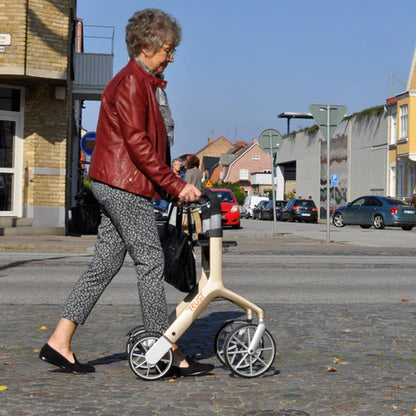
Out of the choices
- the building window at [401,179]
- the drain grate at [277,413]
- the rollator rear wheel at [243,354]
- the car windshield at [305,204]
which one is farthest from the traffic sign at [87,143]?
the building window at [401,179]

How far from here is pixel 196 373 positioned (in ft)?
16.9

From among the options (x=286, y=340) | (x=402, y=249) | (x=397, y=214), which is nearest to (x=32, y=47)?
(x=402, y=249)

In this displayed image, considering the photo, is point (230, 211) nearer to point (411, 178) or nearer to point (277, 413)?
point (411, 178)

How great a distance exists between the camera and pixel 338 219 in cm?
4066

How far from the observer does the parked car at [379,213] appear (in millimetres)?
36469

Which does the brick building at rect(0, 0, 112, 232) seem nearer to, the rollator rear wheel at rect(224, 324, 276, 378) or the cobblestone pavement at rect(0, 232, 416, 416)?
the cobblestone pavement at rect(0, 232, 416, 416)

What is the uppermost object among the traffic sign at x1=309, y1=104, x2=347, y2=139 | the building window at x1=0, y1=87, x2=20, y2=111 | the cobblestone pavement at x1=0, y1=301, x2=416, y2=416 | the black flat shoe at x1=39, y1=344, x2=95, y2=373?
the building window at x1=0, y1=87, x2=20, y2=111

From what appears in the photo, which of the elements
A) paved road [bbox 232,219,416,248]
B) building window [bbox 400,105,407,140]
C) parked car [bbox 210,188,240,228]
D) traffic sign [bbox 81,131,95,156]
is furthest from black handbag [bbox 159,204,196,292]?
building window [bbox 400,105,407,140]

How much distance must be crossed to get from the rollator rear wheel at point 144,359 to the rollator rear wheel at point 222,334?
0.37 meters

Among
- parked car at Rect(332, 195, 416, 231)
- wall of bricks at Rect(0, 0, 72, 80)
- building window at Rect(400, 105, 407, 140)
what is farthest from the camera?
building window at Rect(400, 105, 407, 140)

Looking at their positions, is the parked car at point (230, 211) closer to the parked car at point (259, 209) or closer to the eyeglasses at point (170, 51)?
the eyeglasses at point (170, 51)

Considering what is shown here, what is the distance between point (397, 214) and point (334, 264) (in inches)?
919

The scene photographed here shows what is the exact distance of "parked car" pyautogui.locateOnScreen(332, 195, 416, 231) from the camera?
120 ft

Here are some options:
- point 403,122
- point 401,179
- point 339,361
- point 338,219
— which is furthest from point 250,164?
point 339,361
